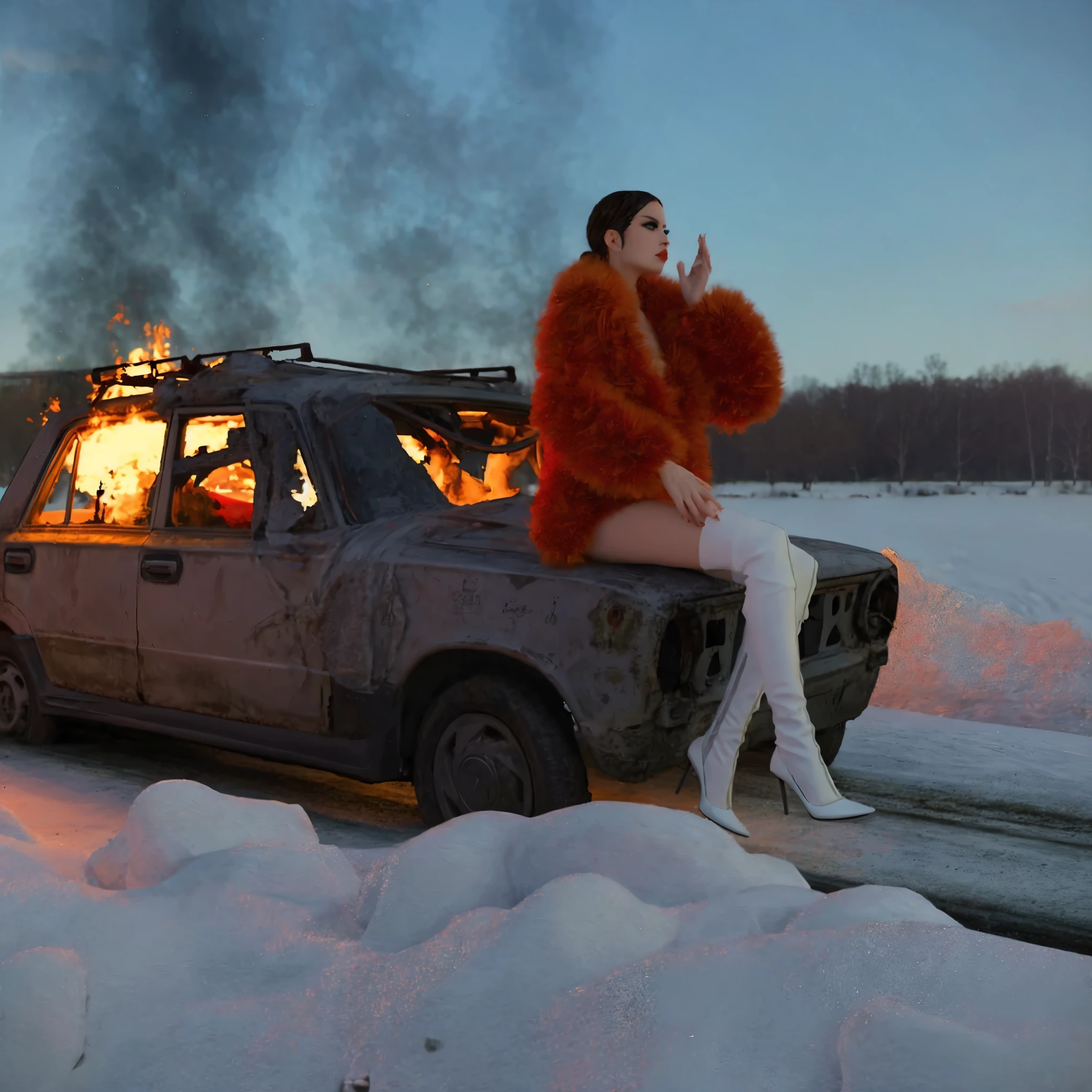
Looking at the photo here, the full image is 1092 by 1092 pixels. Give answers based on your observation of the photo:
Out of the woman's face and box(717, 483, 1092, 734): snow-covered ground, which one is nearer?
the woman's face

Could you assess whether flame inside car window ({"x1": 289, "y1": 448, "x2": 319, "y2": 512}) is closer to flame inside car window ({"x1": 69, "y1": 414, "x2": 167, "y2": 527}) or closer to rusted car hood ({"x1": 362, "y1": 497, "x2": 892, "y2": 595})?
rusted car hood ({"x1": 362, "y1": 497, "x2": 892, "y2": 595})

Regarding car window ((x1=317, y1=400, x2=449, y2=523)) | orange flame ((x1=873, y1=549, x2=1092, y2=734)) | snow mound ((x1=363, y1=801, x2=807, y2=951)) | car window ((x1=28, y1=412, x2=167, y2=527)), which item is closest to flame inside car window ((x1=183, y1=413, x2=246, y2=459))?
car window ((x1=28, y1=412, x2=167, y2=527))

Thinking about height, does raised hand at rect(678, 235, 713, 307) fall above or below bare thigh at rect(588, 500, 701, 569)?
above

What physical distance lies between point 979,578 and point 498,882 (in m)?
10.3

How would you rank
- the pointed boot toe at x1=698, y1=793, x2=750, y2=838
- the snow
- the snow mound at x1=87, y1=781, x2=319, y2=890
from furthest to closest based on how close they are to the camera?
the snow
the pointed boot toe at x1=698, y1=793, x2=750, y2=838
the snow mound at x1=87, y1=781, x2=319, y2=890

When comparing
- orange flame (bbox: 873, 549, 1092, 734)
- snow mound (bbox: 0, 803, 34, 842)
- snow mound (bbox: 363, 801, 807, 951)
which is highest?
snow mound (bbox: 363, 801, 807, 951)

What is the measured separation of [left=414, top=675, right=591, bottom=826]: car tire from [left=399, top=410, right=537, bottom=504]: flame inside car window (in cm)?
105

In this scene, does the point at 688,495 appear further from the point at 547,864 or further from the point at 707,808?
the point at 547,864

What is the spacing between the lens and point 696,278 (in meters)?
3.85

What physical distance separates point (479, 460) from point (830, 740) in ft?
6.61

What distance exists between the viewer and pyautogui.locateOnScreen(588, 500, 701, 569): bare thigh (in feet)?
11.2

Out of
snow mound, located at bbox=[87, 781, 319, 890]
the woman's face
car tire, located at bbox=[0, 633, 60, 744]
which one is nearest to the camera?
snow mound, located at bbox=[87, 781, 319, 890]

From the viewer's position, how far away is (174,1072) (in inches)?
71.4

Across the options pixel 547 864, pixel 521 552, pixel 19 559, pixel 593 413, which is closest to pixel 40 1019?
pixel 547 864
